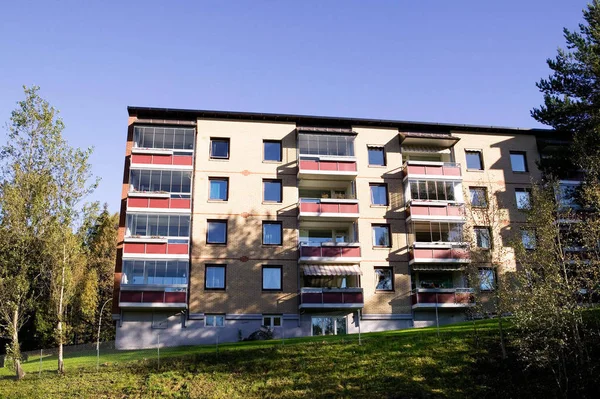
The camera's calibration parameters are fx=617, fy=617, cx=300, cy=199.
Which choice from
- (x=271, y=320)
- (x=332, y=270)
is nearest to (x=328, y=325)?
(x=332, y=270)

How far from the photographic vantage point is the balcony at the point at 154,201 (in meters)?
42.4

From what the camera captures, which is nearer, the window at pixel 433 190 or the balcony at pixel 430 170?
the balcony at pixel 430 170

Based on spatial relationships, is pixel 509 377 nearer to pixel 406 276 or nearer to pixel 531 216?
pixel 531 216

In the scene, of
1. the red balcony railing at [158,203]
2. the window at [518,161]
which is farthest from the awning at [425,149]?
the red balcony railing at [158,203]

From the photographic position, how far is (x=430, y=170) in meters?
46.0

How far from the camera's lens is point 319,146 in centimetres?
4578

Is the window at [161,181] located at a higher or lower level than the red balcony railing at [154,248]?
higher

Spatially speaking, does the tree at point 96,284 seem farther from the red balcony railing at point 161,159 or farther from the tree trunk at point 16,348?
the tree trunk at point 16,348

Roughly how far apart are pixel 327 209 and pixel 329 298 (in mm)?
6439

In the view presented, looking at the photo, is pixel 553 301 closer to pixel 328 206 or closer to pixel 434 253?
pixel 434 253

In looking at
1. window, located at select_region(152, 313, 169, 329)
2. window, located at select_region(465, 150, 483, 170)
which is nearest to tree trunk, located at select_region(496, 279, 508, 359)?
window, located at select_region(465, 150, 483, 170)

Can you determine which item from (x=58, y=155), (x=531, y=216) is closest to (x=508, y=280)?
(x=531, y=216)

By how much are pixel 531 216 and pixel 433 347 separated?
26.0 ft

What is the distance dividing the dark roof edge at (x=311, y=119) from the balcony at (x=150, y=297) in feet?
41.9
